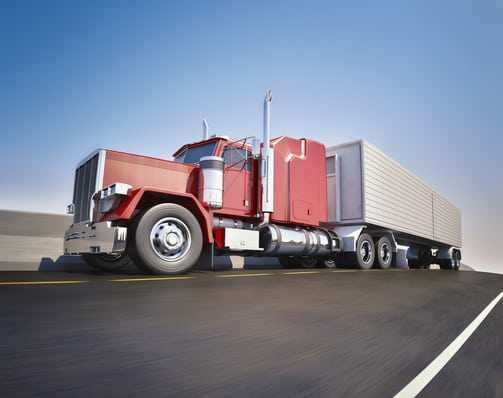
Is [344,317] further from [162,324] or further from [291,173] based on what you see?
[291,173]

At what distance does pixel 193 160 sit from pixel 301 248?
334 cm

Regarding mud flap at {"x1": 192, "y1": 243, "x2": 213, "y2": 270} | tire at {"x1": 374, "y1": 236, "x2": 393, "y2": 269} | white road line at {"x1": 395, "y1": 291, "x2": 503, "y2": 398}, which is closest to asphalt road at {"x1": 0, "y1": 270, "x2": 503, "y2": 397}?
white road line at {"x1": 395, "y1": 291, "x2": 503, "y2": 398}

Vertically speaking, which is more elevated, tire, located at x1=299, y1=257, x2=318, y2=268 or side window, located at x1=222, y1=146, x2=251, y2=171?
side window, located at x1=222, y1=146, x2=251, y2=171

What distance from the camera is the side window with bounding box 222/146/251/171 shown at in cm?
747

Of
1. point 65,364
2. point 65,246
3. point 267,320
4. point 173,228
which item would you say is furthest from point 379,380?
point 65,246

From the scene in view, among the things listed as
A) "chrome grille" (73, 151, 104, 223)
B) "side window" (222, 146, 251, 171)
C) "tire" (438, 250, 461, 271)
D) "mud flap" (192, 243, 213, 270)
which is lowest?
"tire" (438, 250, 461, 271)

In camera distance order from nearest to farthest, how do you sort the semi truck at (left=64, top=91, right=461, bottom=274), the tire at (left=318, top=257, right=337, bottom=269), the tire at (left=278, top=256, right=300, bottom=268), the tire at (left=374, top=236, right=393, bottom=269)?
1. the semi truck at (left=64, top=91, right=461, bottom=274)
2. the tire at (left=278, top=256, right=300, bottom=268)
3. the tire at (left=374, top=236, right=393, bottom=269)
4. the tire at (left=318, top=257, right=337, bottom=269)

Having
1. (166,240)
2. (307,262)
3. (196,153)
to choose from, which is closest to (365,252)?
(307,262)

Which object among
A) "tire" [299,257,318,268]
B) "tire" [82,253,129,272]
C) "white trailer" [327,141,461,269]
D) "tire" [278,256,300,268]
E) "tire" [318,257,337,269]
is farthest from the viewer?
"tire" [318,257,337,269]

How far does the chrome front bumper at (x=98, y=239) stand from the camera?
537 centimetres

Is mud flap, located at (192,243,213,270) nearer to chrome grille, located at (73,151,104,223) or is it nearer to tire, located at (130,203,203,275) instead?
tire, located at (130,203,203,275)

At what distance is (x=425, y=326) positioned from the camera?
2643mm

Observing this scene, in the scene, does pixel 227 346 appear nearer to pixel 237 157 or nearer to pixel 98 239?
pixel 98 239

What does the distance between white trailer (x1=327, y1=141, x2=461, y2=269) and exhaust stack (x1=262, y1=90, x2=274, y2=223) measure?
10.5 feet
